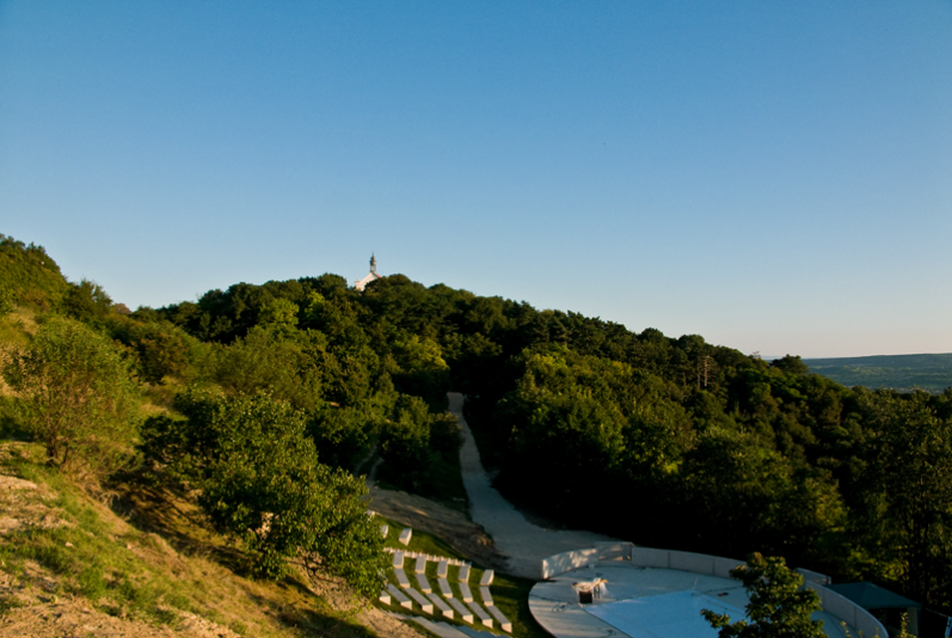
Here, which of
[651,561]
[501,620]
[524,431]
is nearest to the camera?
[501,620]

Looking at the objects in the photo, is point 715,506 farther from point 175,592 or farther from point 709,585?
point 175,592

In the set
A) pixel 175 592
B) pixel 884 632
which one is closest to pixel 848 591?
pixel 884 632

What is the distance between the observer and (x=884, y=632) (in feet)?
52.0

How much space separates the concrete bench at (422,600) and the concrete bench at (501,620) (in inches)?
93.6

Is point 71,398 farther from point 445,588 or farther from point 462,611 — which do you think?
point 445,588

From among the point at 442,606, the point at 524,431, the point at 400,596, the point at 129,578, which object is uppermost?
the point at 129,578

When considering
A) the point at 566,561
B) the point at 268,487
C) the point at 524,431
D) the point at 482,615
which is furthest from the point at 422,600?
the point at 524,431

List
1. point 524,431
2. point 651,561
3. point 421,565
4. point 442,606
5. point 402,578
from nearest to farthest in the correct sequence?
point 442,606
point 402,578
point 421,565
point 651,561
point 524,431

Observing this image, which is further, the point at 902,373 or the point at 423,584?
the point at 902,373

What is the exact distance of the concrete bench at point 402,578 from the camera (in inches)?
765

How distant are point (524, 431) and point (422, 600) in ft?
56.6

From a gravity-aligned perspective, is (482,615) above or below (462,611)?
below

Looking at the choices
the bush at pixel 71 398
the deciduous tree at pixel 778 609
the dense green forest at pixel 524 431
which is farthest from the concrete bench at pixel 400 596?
the deciduous tree at pixel 778 609

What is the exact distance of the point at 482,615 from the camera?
18.5 meters
